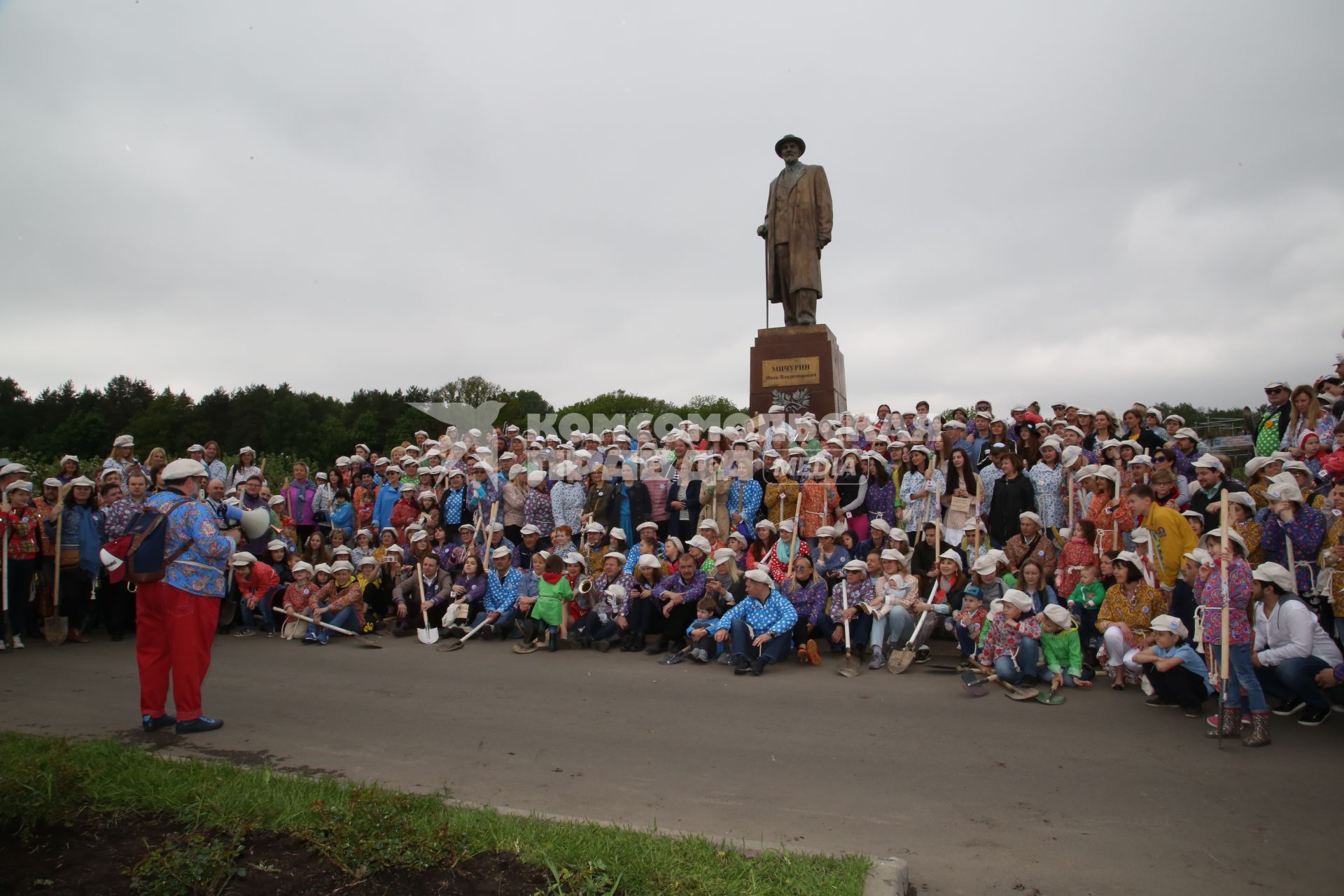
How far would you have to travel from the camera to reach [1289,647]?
5980mm

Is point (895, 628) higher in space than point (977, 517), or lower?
lower

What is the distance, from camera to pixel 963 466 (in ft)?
32.7

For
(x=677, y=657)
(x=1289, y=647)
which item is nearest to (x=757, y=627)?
(x=677, y=657)

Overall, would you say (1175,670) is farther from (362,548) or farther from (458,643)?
(362,548)

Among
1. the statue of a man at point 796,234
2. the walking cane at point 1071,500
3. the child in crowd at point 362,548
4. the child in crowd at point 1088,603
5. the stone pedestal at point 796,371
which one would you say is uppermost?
the statue of a man at point 796,234

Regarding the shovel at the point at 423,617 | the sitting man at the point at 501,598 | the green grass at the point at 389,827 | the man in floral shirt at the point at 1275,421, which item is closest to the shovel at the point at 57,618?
the shovel at the point at 423,617

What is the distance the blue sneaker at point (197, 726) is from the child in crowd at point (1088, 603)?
7395mm

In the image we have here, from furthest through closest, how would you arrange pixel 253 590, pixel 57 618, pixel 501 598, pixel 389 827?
pixel 253 590 → pixel 501 598 → pixel 57 618 → pixel 389 827

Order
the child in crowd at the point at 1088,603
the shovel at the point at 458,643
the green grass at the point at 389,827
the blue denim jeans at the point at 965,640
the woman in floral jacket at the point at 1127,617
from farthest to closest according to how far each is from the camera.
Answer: the shovel at the point at 458,643 → the blue denim jeans at the point at 965,640 → the child in crowd at the point at 1088,603 → the woman in floral jacket at the point at 1127,617 → the green grass at the point at 389,827

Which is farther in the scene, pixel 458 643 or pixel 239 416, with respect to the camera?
pixel 239 416

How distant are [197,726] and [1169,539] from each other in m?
8.40

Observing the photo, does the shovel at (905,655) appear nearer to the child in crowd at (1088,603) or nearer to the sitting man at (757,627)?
the sitting man at (757,627)

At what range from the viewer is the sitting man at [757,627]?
817cm

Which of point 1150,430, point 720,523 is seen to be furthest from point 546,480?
point 1150,430
